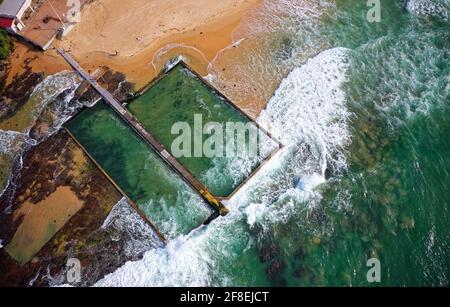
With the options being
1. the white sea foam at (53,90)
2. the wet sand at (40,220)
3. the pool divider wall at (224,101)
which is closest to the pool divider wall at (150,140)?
the pool divider wall at (224,101)

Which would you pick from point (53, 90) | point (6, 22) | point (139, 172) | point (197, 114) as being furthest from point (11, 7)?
point (139, 172)

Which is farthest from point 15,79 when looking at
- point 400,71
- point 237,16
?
point 400,71

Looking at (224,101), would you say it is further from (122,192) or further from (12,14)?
(12,14)

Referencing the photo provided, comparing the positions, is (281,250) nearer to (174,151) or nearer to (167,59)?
(174,151)

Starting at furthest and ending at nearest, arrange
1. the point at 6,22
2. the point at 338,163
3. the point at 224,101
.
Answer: the point at 6,22 < the point at 224,101 < the point at 338,163

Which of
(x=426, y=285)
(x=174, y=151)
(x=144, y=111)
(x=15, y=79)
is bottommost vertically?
(x=426, y=285)

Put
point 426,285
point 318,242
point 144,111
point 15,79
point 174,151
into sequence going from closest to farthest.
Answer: point 426,285 → point 318,242 → point 174,151 → point 144,111 → point 15,79

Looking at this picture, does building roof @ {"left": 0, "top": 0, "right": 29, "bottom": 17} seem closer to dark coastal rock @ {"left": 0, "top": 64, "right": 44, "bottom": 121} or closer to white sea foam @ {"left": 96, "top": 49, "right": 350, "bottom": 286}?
dark coastal rock @ {"left": 0, "top": 64, "right": 44, "bottom": 121}
